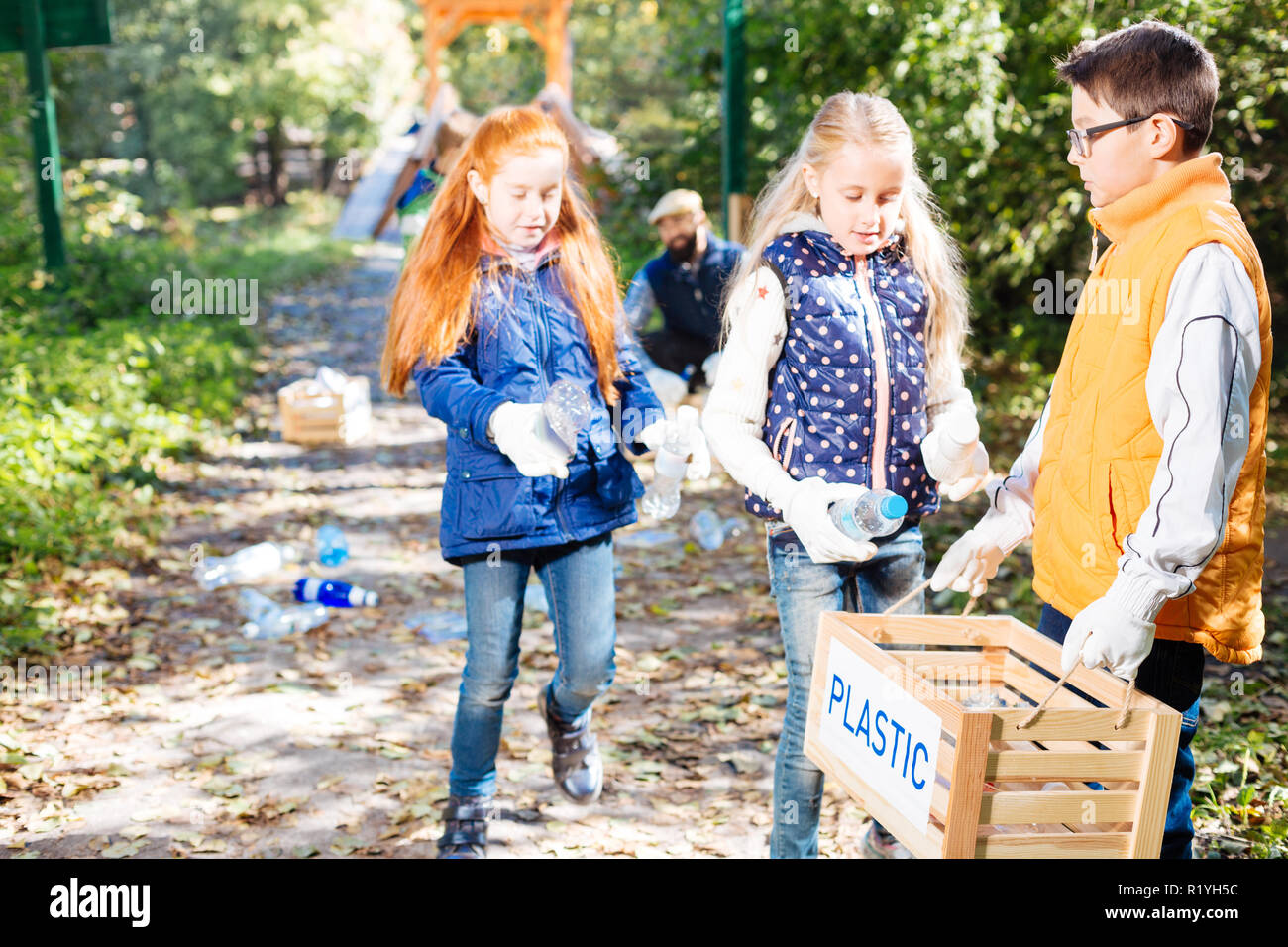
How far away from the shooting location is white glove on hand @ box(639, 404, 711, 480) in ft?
10.0

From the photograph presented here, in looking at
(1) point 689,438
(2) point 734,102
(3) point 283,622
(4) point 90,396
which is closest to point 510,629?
(1) point 689,438

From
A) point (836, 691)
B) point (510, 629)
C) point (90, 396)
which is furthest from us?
point (90, 396)

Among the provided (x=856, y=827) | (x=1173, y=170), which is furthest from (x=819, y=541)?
(x=856, y=827)

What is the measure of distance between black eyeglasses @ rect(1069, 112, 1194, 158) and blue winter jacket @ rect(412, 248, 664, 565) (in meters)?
1.29

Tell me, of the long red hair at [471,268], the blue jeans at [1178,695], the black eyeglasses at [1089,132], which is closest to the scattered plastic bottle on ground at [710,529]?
the long red hair at [471,268]

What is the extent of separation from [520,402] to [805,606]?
2.89 feet

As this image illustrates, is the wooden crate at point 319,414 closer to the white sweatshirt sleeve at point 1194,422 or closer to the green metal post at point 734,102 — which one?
the green metal post at point 734,102

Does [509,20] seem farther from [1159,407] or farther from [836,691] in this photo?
[1159,407]

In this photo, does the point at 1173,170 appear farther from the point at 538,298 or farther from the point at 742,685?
the point at 742,685

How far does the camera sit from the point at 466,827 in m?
3.30

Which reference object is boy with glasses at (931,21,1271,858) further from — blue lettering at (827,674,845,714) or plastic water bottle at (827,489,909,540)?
blue lettering at (827,674,845,714)

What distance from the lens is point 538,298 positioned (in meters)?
3.15

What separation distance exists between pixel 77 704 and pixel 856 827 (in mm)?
2951

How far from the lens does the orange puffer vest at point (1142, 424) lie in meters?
2.22
